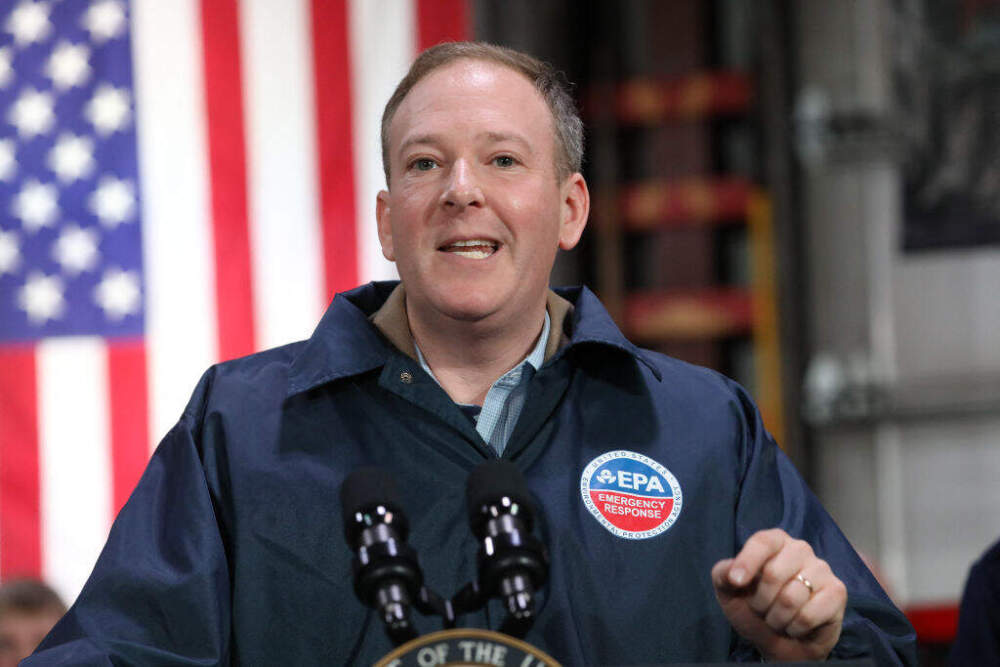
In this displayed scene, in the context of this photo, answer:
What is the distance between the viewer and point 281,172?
473cm

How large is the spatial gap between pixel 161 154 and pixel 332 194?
1.92 feet

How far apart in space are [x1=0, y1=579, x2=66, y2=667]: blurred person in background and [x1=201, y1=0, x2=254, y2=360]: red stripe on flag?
1060 millimetres

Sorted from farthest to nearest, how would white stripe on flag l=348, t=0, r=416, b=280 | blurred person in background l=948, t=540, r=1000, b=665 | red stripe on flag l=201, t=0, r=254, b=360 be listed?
white stripe on flag l=348, t=0, r=416, b=280 → red stripe on flag l=201, t=0, r=254, b=360 → blurred person in background l=948, t=540, r=1000, b=665

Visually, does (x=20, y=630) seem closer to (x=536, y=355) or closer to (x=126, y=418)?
(x=126, y=418)

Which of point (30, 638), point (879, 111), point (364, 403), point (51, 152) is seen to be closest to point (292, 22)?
→ point (51, 152)

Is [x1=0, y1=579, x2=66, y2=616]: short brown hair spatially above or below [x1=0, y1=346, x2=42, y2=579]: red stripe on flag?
below

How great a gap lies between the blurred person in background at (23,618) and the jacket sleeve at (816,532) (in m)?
2.45

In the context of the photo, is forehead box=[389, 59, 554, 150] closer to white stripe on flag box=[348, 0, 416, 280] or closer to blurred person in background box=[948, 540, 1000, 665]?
blurred person in background box=[948, 540, 1000, 665]

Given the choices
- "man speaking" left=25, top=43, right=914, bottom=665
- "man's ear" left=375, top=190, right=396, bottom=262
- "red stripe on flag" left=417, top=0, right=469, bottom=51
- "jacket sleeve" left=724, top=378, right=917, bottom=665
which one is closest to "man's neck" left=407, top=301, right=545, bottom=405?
"man speaking" left=25, top=43, right=914, bottom=665

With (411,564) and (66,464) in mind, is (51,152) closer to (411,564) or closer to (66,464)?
(66,464)

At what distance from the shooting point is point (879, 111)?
9258 millimetres

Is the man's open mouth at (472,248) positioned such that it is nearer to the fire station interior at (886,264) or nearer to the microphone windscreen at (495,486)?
the microphone windscreen at (495,486)

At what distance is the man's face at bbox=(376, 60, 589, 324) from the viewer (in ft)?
6.38

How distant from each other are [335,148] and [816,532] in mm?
3109
